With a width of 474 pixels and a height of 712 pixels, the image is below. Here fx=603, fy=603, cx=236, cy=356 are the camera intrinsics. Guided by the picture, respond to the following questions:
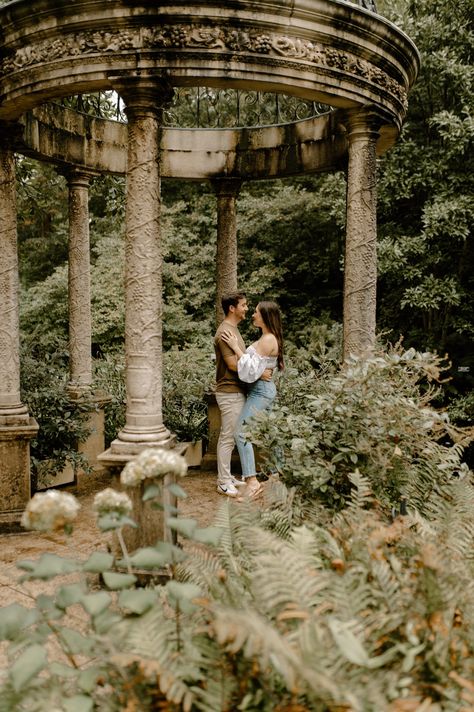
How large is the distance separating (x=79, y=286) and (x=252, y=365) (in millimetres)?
3193

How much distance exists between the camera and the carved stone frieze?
173 inches

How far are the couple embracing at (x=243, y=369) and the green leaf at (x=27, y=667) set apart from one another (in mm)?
4002

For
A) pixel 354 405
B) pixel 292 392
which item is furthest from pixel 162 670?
pixel 292 392

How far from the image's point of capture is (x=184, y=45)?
Result: 14.5 ft

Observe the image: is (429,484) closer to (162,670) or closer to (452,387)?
(162,670)

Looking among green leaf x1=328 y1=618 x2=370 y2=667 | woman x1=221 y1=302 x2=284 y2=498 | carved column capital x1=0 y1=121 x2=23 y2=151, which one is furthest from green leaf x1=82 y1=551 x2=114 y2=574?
carved column capital x1=0 y1=121 x2=23 y2=151

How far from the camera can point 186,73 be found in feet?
14.8

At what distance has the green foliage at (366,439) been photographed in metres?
4.04

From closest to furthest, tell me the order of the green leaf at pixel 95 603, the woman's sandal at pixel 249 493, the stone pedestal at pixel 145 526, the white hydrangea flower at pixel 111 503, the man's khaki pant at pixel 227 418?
the green leaf at pixel 95 603 → the white hydrangea flower at pixel 111 503 → the woman's sandal at pixel 249 493 → the stone pedestal at pixel 145 526 → the man's khaki pant at pixel 227 418

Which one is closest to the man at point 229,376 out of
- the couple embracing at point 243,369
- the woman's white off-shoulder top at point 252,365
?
the couple embracing at point 243,369

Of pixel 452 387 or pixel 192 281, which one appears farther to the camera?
pixel 192 281

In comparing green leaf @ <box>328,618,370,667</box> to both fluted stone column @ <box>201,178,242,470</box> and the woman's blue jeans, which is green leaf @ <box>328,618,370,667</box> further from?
fluted stone column @ <box>201,178,242,470</box>

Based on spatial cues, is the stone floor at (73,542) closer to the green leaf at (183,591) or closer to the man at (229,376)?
the man at (229,376)

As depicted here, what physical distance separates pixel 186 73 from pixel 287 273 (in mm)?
10786
